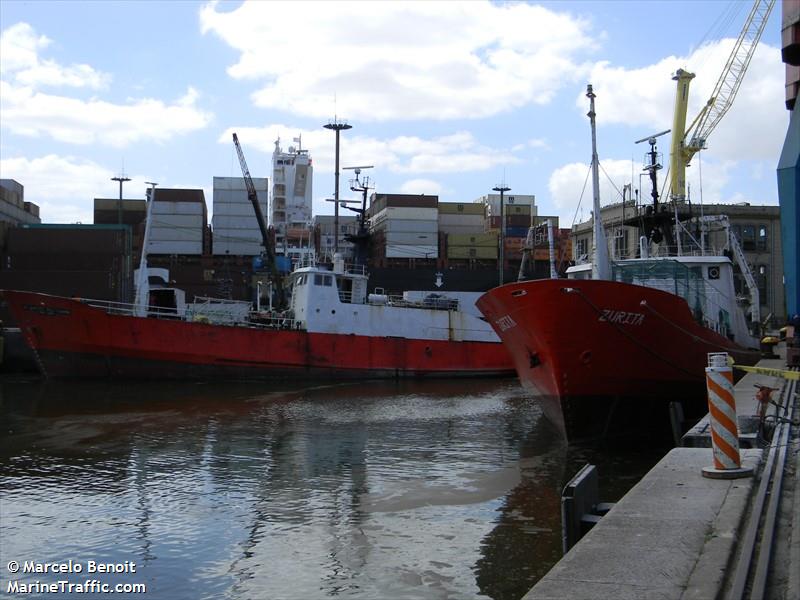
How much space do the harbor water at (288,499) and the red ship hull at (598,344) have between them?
95cm

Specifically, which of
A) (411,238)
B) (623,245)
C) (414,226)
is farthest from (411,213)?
(623,245)

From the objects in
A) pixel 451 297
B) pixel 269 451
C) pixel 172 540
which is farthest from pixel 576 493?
pixel 451 297

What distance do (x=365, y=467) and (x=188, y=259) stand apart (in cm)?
4727

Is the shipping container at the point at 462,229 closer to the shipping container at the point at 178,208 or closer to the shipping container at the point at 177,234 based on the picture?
the shipping container at the point at 177,234

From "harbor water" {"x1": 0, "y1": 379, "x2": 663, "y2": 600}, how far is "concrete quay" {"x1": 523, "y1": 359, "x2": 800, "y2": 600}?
4.79 feet

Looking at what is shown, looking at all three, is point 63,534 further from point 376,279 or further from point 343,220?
point 343,220

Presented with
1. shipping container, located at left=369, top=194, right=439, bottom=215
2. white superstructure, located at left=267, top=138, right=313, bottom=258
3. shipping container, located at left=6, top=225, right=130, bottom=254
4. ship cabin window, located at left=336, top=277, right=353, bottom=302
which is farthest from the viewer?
white superstructure, located at left=267, top=138, right=313, bottom=258

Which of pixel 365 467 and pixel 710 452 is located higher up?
pixel 710 452

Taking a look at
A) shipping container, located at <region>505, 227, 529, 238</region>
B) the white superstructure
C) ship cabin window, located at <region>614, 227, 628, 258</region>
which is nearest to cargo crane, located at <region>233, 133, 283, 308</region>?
ship cabin window, located at <region>614, 227, 628, 258</region>

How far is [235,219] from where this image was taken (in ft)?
209

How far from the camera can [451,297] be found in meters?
36.2

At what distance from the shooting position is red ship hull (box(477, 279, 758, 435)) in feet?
42.1

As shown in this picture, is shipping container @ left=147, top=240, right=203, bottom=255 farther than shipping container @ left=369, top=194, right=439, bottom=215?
No

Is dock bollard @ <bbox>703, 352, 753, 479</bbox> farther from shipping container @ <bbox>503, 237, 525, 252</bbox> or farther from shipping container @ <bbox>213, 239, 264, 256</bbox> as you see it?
shipping container @ <bbox>213, 239, 264, 256</bbox>
